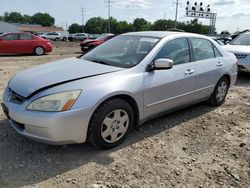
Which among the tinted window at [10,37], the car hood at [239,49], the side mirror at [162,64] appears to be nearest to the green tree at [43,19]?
the tinted window at [10,37]

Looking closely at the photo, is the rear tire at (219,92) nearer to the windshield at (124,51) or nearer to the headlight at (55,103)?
the windshield at (124,51)

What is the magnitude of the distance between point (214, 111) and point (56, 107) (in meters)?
3.38

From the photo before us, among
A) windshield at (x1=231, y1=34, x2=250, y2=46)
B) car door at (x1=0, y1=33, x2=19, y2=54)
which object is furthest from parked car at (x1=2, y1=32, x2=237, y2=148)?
car door at (x1=0, y1=33, x2=19, y2=54)

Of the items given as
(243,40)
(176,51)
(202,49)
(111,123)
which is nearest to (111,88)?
(111,123)

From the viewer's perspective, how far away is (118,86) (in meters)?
3.31

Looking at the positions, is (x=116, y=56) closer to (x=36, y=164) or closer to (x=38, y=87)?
(x=38, y=87)

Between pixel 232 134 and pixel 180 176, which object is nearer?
pixel 180 176

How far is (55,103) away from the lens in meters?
2.97

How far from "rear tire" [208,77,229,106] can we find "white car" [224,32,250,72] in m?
3.07

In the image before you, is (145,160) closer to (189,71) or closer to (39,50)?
(189,71)

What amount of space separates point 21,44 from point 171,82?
1212 cm

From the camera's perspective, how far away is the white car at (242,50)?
8070 mm

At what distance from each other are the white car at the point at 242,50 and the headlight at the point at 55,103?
6.66 m

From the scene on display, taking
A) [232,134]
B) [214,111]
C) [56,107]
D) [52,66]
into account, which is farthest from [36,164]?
[214,111]
